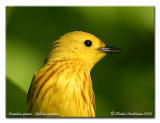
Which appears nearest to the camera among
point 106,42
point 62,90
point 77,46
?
point 62,90

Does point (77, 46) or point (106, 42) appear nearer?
point (77, 46)

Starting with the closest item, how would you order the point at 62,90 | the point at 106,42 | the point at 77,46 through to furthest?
the point at 62,90 < the point at 77,46 < the point at 106,42

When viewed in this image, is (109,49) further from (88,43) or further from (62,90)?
(62,90)

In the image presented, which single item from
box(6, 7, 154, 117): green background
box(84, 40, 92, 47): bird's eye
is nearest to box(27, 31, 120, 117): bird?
box(84, 40, 92, 47): bird's eye

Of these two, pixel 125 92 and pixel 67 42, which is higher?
pixel 67 42

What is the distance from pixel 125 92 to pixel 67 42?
73 centimetres

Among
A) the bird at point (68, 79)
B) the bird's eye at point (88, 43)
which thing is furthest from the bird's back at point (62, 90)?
the bird's eye at point (88, 43)

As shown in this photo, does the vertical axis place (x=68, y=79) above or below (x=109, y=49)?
Result: below

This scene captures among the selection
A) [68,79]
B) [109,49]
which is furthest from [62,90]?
[109,49]

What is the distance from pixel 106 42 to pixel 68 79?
1.72 ft

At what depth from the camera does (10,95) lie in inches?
143

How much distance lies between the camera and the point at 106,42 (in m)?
3.60
